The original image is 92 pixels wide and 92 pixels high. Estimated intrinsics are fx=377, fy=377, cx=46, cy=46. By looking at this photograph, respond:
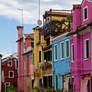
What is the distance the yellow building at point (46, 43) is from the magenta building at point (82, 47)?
22.6 feet

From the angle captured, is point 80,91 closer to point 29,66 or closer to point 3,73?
point 29,66

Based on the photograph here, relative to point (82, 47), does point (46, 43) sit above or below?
above

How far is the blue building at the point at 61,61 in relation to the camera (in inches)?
1558

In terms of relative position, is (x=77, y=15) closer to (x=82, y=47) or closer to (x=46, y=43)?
(x=82, y=47)

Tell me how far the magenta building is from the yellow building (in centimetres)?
688

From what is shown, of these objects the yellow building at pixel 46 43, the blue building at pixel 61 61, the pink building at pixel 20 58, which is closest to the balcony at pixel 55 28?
the yellow building at pixel 46 43

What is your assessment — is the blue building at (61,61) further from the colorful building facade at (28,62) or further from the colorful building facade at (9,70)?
the colorful building facade at (9,70)

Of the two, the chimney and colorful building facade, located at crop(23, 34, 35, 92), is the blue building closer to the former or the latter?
the chimney

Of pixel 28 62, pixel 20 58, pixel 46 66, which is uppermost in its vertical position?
pixel 20 58

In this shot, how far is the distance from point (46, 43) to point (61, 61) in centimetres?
711

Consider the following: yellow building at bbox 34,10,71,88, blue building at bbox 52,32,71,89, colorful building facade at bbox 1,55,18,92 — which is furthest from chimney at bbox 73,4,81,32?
colorful building facade at bbox 1,55,18,92

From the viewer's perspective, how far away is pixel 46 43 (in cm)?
4781

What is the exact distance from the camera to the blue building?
130ft

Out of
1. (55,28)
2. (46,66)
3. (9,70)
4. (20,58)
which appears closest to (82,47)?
(55,28)
